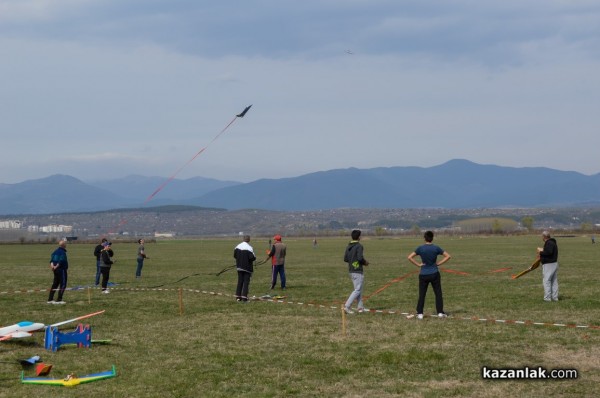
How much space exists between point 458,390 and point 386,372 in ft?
5.08

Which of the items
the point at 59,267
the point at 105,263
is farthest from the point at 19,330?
the point at 105,263

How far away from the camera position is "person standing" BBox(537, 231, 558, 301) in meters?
19.8

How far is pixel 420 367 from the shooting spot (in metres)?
12.1

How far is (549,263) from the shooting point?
65.4 feet

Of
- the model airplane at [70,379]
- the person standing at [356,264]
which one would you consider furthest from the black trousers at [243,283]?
the model airplane at [70,379]

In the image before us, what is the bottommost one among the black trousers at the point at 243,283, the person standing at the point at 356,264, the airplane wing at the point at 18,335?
the airplane wing at the point at 18,335

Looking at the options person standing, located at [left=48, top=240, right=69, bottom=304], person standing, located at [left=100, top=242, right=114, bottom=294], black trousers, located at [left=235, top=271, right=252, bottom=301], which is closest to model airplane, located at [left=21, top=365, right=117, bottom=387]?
black trousers, located at [left=235, top=271, right=252, bottom=301]

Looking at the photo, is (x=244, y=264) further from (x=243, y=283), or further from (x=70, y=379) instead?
(x=70, y=379)

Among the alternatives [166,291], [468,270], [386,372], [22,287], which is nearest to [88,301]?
[166,291]

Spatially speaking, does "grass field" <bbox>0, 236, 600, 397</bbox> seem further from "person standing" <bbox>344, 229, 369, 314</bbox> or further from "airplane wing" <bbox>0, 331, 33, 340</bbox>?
"person standing" <bbox>344, 229, 369, 314</bbox>

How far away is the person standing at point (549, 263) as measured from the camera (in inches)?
781

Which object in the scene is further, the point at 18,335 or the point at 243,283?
the point at 243,283

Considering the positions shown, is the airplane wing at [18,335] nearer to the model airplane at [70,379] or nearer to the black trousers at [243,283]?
the model airplane at [70,379]

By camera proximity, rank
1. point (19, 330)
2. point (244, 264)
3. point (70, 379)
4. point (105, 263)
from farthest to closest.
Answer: point (105, 263), point (244, 264), point (19, 330), point (70, 379)
